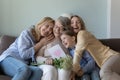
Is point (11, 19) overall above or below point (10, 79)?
above

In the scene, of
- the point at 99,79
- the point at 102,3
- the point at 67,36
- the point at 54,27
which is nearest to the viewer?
the point at 99,79

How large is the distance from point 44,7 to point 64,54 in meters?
0.87

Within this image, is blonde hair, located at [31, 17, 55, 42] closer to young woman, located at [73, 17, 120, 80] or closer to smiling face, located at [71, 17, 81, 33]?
smiling face, located at [71, 17, 81, 33]

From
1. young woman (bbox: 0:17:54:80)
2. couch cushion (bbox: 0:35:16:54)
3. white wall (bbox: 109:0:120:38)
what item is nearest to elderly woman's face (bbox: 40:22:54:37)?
young woman (bbox: 0:17:54:80)

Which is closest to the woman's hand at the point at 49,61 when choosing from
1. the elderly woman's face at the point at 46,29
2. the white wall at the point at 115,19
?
the elderly woman's face at the point at 46,29

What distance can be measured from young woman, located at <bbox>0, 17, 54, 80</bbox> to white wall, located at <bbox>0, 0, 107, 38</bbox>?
0.53 meters

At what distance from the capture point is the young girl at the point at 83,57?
2563 millimetres

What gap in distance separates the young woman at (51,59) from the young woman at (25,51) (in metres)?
0.05

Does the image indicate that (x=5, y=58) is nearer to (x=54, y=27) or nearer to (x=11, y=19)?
(x=54, y=27)

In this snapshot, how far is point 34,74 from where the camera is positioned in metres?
2.45

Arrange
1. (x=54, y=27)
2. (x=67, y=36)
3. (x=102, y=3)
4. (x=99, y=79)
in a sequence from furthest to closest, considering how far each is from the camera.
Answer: (x=102, y=3)
(x=54, y=27)
(x=67, y=36)
(x=99, y=79)

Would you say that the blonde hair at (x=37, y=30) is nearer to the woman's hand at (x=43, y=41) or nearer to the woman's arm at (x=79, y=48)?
the woman's hand at (x=43, y=41)

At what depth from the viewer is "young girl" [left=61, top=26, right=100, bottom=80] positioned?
2.56m

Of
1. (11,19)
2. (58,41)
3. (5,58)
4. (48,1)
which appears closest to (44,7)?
(48,1)
